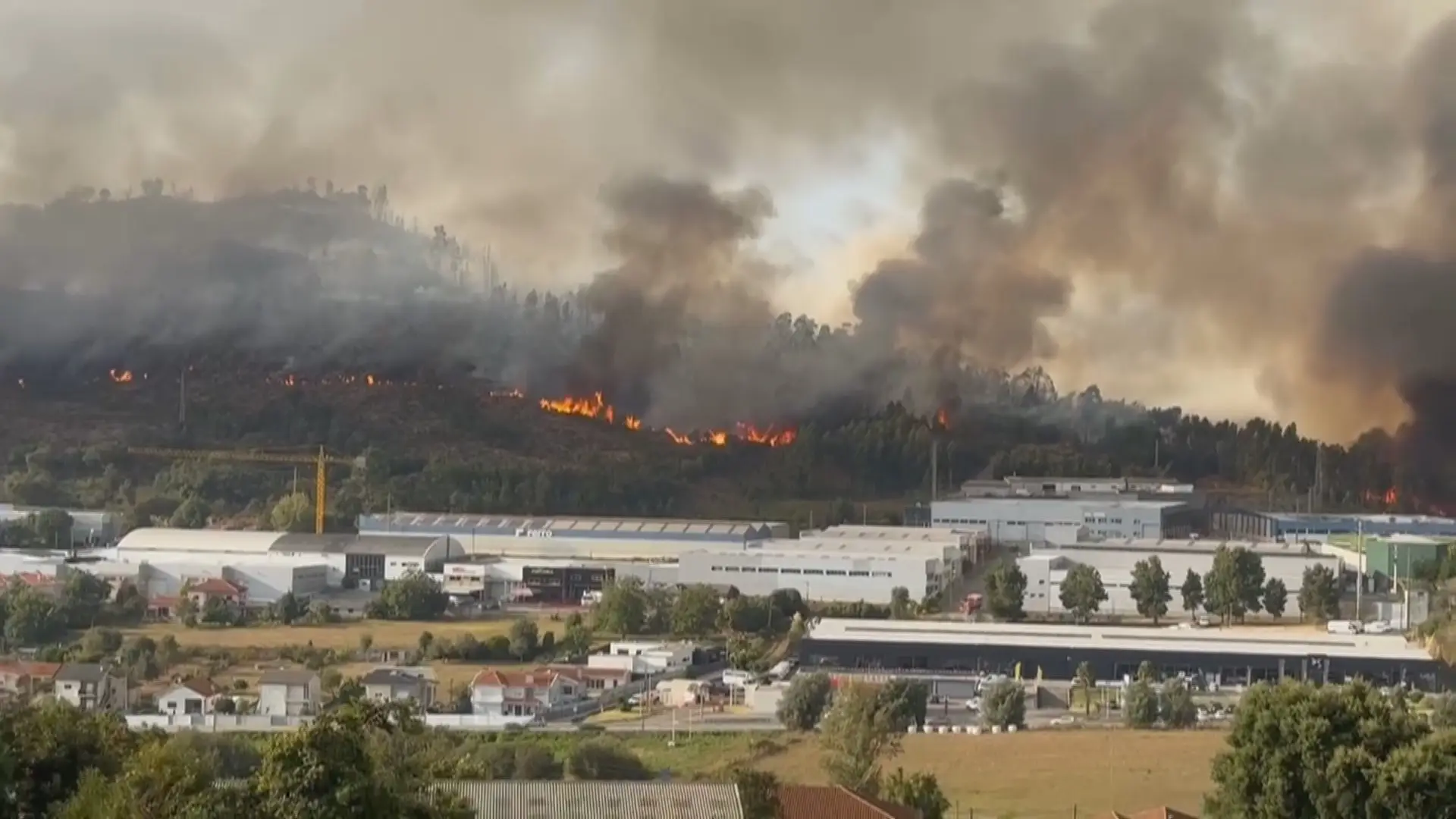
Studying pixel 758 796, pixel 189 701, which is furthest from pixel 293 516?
pixel 758 796

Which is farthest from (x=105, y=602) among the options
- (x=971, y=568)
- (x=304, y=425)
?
(x=304, y=425)

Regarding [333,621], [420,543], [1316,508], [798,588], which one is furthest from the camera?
[1316,508]

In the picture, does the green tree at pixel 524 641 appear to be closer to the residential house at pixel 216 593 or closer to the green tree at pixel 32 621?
the residential house at pixel 216 593

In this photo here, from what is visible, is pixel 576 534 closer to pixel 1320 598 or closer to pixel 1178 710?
pixel 1320 598

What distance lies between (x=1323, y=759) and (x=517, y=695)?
903 centimetres

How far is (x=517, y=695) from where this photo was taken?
17297 mm

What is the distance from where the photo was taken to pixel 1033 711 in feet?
57.3

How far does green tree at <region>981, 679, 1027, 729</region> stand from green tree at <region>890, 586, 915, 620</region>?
6301 mm

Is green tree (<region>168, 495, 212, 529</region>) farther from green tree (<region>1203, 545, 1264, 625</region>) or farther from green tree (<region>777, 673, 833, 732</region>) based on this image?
green tree (<region>777, 673, 833, 732</region>)

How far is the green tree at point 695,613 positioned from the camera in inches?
855

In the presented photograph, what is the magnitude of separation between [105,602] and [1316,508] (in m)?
19.7

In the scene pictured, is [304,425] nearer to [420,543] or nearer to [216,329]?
[216,329]

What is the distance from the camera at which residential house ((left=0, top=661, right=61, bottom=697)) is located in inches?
683

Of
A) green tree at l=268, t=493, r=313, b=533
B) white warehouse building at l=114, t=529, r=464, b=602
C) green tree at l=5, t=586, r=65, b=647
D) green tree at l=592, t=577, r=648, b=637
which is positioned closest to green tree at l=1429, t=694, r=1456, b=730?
green tree at l=592, t=577, r=648, b=637
